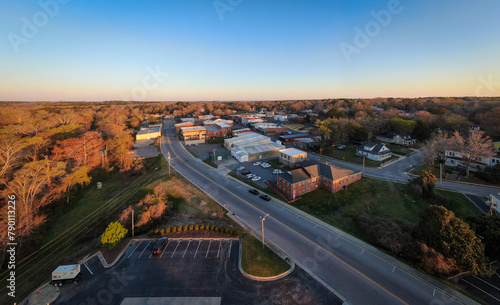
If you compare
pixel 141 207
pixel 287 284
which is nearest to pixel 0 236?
pixel 141 207

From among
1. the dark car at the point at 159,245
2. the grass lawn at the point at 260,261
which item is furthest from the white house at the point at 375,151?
the dark car at the point at 159,245

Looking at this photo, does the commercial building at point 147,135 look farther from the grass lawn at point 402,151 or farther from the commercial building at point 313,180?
the grass lawn at point 402,151

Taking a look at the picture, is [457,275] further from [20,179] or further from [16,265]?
[20,179]

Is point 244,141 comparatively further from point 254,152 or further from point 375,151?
point 375,151

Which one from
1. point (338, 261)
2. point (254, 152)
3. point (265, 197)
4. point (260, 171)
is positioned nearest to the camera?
point (338, 261)

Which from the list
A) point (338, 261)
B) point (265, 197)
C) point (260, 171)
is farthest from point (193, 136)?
point (338, 261)

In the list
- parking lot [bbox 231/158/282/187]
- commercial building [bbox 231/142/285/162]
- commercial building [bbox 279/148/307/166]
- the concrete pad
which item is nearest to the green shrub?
the concrete pad
